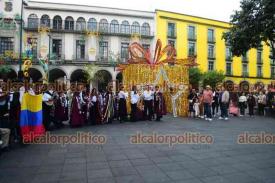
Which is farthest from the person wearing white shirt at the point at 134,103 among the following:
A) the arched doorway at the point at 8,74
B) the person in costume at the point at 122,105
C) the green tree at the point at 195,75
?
the green tree at the point at 195,75

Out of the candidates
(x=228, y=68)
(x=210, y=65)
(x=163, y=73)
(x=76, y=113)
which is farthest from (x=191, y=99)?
(x=228, y=68)

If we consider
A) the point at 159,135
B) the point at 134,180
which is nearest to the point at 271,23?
the point at 159,135

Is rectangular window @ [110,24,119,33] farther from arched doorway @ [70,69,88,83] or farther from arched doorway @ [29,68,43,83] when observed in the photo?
arched doorway @ [29,68,43,83]

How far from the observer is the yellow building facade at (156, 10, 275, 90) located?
3856 cm

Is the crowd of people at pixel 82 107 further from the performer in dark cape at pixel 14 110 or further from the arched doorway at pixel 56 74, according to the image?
the arched doorway at pixel 56 74

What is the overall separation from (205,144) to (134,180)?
3217 mm

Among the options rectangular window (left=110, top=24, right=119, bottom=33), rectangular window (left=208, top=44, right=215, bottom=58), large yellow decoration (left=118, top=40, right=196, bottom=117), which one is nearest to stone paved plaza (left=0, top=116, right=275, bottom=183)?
large yellow decoration (left=118, top=40, right=196, bottom=117)

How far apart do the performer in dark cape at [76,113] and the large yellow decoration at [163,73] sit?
4357 millimetres

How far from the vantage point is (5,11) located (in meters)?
32.7

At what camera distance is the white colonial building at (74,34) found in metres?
33.0

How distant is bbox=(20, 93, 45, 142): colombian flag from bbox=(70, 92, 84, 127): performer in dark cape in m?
2.32

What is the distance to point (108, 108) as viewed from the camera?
1180 centimetres

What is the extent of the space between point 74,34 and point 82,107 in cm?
2613

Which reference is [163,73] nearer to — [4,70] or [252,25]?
[252,25]
